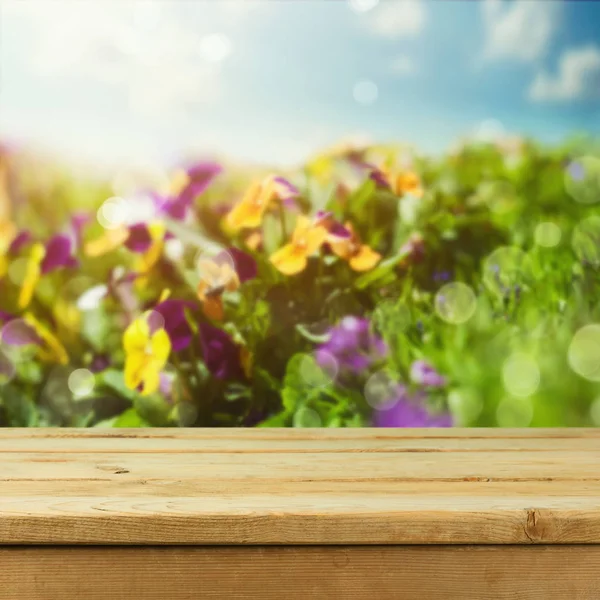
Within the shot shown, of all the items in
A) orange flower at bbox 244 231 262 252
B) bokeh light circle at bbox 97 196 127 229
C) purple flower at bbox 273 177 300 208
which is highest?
purple flower at bbox 273 177 300 208

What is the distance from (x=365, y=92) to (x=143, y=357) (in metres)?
0.70

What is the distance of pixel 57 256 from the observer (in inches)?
58.9

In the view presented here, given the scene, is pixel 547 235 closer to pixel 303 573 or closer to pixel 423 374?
pixel 423 374

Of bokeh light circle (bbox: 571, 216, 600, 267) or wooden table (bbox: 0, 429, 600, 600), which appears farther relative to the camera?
bokeh light circle (bbox: 571, 216, 600, 267)

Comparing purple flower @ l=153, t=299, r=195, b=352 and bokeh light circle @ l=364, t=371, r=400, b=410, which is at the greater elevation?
purple flower @ l=153, t=299, r=195, b=352

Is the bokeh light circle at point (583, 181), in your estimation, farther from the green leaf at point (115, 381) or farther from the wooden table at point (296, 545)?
the green leaf at point (115, 381)

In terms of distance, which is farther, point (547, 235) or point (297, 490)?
point (547, 235)

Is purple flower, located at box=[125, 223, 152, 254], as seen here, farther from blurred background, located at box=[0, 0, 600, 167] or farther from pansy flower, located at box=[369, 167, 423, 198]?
pansy flower, located at box=[369, 167, 423, 198]

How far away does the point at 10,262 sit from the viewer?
1.50m

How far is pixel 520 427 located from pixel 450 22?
833mm

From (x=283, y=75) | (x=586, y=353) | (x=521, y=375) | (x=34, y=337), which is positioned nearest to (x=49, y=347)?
(x=34, y=337)

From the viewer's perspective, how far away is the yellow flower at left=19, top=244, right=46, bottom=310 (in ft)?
4.91

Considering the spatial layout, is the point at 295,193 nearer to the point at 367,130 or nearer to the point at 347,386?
the point at 367,130

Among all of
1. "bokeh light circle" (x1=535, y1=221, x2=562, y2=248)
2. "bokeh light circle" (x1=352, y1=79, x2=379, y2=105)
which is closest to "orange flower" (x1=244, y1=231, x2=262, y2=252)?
"bokeh light circle" (x1=352, y1=79, x2=379, y2=105)
